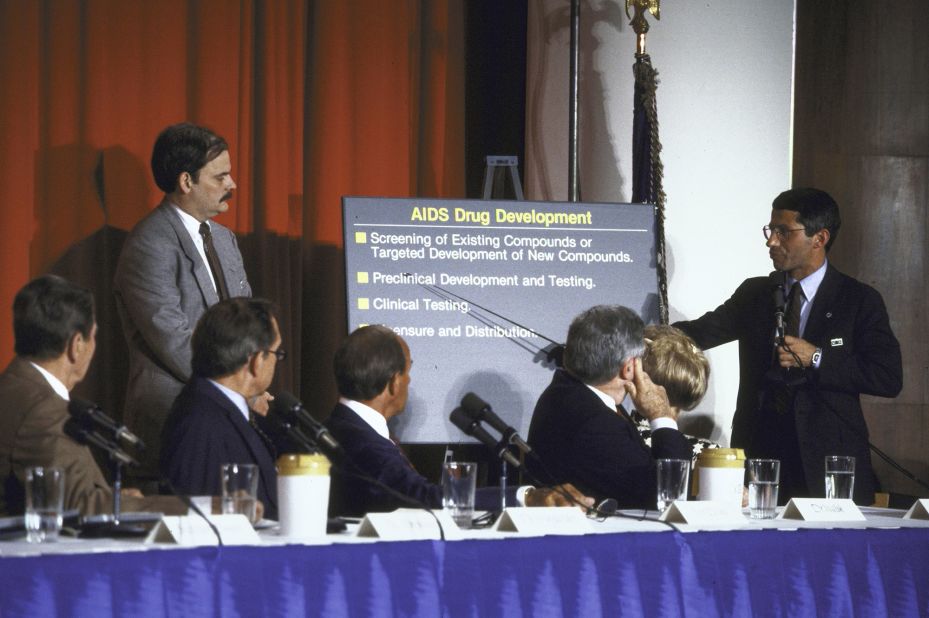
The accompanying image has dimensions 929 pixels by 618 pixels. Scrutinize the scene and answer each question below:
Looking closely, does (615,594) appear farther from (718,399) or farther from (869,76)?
(869,76)

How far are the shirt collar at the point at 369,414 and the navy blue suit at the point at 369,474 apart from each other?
0.02 meters

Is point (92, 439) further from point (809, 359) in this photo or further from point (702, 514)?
point (809, 359)

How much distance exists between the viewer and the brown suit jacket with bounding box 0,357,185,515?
256 centimetres

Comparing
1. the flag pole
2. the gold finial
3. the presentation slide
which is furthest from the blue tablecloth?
the gold finial

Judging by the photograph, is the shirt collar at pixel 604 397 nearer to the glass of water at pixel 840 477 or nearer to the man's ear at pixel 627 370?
the man's ear at pixel 627 370

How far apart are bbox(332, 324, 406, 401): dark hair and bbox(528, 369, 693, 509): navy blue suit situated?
1.36ft

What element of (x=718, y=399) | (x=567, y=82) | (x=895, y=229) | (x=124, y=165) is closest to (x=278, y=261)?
(x=124, y=165)

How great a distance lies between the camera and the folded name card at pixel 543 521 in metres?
2.49

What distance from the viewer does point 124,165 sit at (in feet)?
15.2

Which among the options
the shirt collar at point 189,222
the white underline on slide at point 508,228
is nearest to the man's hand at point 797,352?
the white underline on slide at point 508,228

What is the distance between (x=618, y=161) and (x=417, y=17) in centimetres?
103

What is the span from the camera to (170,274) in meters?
4.10

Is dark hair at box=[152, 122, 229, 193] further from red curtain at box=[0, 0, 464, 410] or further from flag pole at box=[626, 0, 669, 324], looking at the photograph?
flag pole at box=[626, 0, 669, 324]

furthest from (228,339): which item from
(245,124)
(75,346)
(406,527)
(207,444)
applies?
(245,124)
